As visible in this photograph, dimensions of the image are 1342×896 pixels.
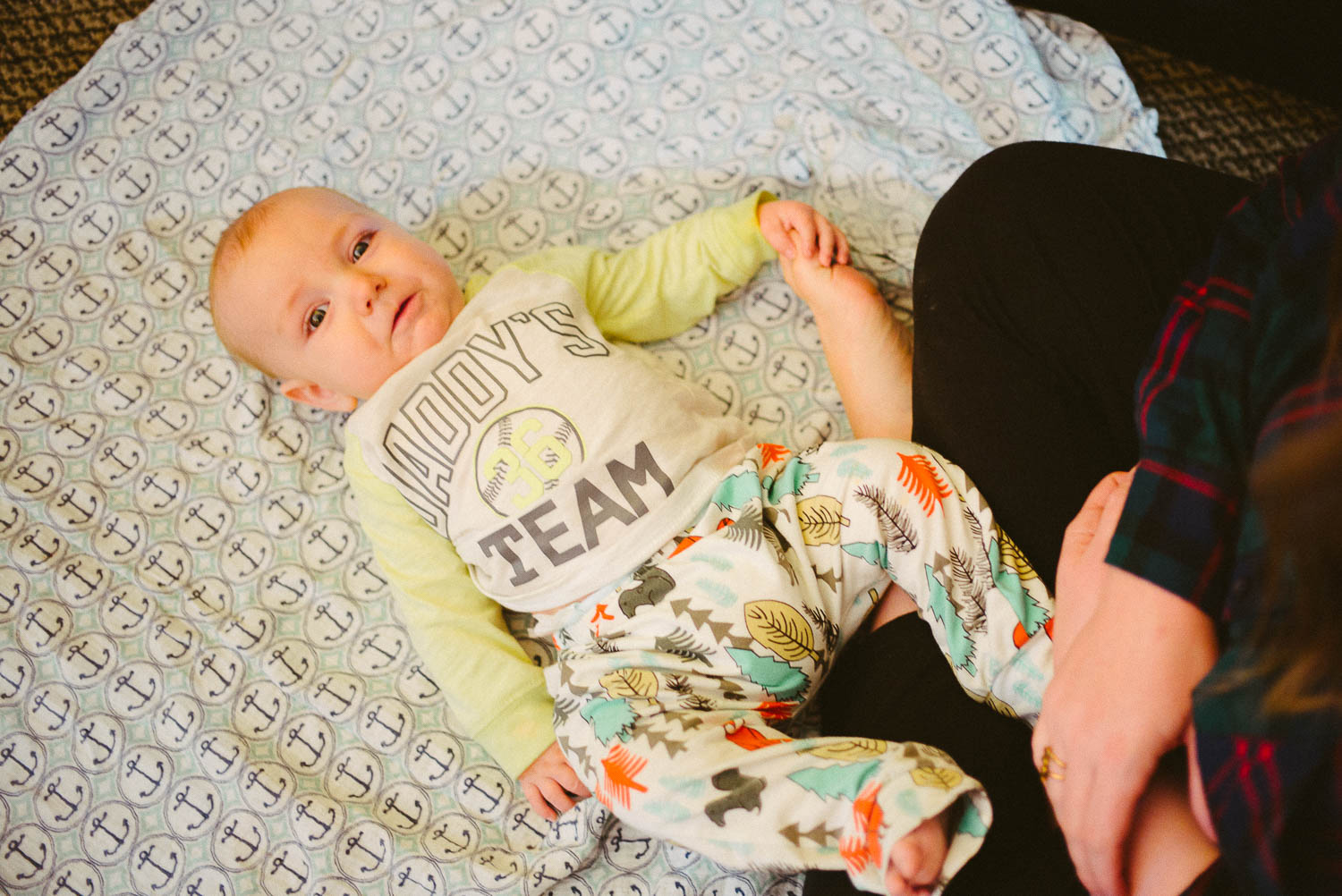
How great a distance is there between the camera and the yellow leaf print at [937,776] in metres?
0.65

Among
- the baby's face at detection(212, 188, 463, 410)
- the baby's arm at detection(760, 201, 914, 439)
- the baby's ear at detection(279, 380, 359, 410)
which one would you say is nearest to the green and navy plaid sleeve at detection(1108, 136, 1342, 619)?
the baby's arm at detection(760, 201, 914, 439)

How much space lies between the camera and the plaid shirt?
48cm

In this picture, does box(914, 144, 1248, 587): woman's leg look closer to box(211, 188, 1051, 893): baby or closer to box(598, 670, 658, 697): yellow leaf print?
box(211, 188, 1051, 893): baby

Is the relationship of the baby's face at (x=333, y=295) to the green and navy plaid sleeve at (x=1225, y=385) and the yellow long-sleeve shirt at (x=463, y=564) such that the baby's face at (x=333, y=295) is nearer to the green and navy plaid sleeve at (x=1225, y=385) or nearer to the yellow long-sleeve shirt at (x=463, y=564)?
the yellow long-sleeve shirt at (x=463, y=564)

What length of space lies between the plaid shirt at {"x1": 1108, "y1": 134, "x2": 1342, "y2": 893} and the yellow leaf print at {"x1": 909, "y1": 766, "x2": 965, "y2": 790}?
0.57 feet

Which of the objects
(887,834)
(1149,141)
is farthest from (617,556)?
(1149,141)

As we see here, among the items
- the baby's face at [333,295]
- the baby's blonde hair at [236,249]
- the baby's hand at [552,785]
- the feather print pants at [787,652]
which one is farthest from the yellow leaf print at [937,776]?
the baby's blonde hair at [236,249]

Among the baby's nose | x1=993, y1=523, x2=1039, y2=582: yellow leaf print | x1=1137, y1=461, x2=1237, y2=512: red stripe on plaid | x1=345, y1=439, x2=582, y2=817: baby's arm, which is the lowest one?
x1=345, y1=439, x2=582, y2=817: baby's arm

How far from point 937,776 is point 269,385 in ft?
3.16

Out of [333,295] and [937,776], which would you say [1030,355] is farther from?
[333,295]

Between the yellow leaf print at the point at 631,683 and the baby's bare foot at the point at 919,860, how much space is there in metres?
0.28

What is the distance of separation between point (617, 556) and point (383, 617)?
13.4 inches

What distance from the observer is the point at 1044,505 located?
0.78 meters

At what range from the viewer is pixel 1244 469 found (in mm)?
577
